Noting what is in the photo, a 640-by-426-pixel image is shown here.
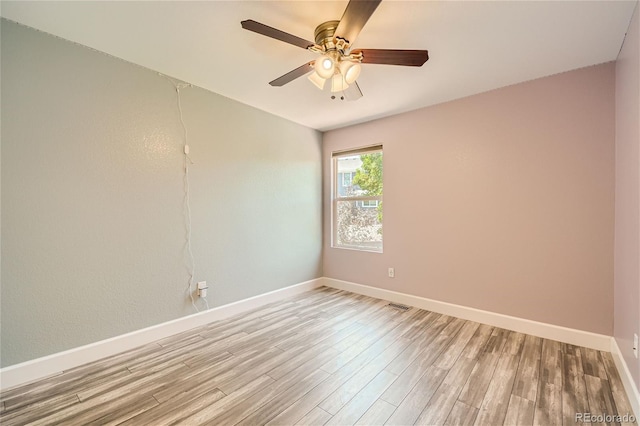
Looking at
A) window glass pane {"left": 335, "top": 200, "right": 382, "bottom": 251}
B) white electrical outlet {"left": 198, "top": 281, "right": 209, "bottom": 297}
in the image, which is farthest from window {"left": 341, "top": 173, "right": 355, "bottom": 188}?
white electrical outlet {"left": 198, "top": 281, "right": 209, "bottom": 297}

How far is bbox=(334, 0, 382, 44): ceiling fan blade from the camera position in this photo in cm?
135

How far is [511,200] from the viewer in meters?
2.77

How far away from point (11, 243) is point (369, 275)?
351 centimetres

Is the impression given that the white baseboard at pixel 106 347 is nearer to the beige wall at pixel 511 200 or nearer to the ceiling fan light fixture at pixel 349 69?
the beige wall at pixel 511 200

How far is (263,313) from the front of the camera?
3.18 meters

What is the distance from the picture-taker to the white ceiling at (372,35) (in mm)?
1730

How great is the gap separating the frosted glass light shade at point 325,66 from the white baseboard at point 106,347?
2571 mm

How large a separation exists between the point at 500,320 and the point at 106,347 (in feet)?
12.0

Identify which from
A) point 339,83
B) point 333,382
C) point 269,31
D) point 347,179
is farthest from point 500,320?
point 269,31

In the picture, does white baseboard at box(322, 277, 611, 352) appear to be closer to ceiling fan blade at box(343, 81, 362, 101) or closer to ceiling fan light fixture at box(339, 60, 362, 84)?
ceiling fan blade at box(343, 81, 362, 101)

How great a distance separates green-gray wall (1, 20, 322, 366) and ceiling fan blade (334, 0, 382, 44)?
1856mm

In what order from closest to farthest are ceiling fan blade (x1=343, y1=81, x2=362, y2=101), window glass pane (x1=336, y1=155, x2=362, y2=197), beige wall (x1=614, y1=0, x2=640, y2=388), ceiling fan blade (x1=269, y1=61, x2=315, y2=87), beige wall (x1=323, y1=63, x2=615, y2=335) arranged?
beige wall (x1=614, y1=0, x2=640, y2=388) → ceiling fan blade (x1=269, y1=61, x2=315, y2=87) → ceiling fan blade (x1=343, y1=81, x2=362, y2=101) → beige wall (x1=323, y1=63, x2=615, y2=335) → window glass pane (x1=336, y1=155, x2=362, y2=197)

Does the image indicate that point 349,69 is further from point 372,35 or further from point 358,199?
point 358,199

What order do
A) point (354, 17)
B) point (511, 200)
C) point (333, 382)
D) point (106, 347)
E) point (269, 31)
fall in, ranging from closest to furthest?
point (354, 17) → point (269, 31) → point (333, 382) → point (106, 347) → point (511, 200)
